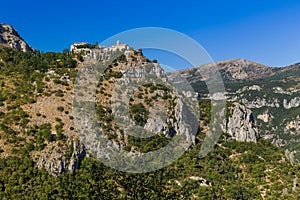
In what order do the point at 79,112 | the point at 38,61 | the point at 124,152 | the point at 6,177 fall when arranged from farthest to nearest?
the point at 38,61
the point at 79,112
the point at 124,152
the point at 6,177

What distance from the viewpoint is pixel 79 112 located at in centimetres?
7294

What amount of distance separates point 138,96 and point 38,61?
88.4 ft

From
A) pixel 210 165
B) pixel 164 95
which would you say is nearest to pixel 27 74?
pixel 164 95

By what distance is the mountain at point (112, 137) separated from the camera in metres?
59.0

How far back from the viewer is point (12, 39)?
148m

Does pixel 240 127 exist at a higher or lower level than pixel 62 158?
higher

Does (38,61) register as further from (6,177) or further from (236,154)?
(236,154)

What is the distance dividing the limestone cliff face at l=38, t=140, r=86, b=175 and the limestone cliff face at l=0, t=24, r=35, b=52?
92563 mm

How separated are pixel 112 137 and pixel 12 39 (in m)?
101

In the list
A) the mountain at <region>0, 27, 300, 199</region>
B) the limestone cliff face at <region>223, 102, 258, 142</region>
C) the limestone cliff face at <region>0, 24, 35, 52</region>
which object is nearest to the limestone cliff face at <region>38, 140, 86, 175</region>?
the mountain at <region>0, 27, 300, 199</region>

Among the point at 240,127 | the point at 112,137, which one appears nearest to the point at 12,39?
the point at 112,137

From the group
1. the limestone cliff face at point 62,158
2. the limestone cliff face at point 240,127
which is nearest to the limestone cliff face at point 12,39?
the limestone cliff face at point 62,158

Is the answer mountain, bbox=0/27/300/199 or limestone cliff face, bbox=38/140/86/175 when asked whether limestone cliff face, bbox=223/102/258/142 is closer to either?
mountain, bbox=0/27/300/199

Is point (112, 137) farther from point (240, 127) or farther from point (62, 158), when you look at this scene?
point (240, 127)
